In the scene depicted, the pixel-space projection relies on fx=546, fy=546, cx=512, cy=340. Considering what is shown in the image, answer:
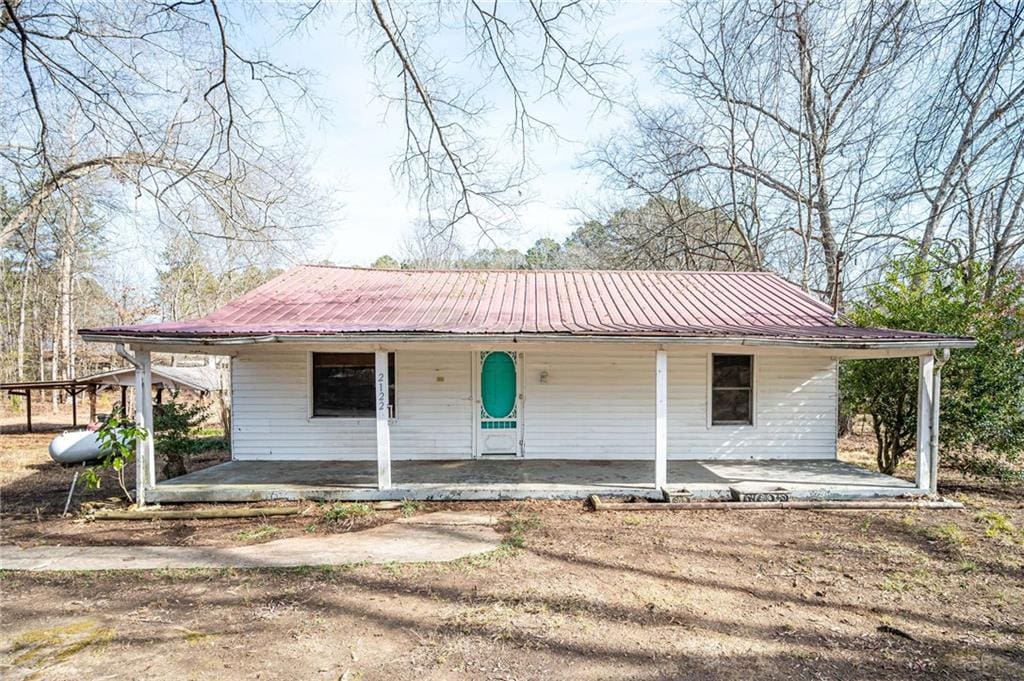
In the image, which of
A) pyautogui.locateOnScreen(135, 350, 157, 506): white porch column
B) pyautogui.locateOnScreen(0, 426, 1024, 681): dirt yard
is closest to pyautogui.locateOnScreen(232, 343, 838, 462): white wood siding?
pyautogui.locateOnScreen(135, 350, 157, 506): white porch column

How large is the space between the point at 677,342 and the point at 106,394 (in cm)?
2693

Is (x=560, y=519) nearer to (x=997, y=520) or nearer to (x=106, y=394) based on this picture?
(x=997, y=520)

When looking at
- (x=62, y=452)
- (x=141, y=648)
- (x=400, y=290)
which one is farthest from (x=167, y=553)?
(x=62, y=452)

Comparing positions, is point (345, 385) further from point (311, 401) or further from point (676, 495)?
point (676, 495)

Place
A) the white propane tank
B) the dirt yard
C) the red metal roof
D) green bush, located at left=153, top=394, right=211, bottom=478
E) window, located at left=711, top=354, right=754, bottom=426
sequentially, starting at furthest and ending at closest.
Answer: the white propane tank, window, located at left=711, top=354, right=754, bottom=426, green bush, located at left=153, top=394, right=211, bottom=478, the red metal roof, the dirt yard

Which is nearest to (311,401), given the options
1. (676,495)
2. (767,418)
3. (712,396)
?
(676,495)

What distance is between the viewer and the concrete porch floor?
6980 millimetres

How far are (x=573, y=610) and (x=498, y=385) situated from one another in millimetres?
5233

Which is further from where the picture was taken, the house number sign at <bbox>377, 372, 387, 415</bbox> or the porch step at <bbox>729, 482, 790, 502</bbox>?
the house number sign at <bbox>377, 372, 387, 415</bbox>

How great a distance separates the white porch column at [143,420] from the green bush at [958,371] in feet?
34.2

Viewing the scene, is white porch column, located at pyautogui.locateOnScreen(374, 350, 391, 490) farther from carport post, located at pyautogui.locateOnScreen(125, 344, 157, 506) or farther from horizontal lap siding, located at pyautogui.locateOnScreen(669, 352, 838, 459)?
horizontal lap siding, located at pyautogui.locateOnScreen(669, 352, 838, 459)

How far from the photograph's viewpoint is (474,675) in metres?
3.18

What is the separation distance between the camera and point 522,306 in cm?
913

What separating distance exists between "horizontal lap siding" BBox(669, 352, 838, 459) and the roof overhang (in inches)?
88.0
